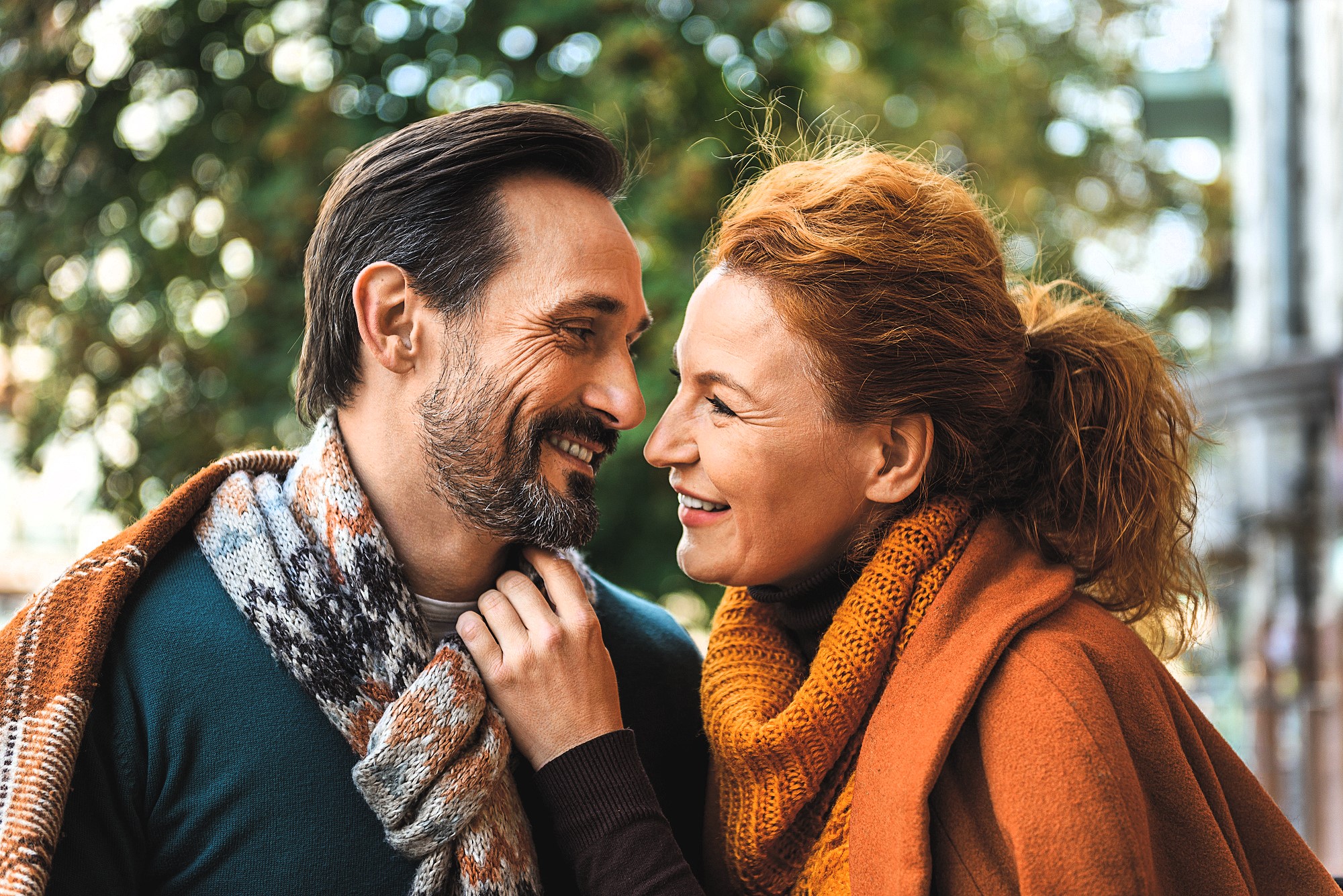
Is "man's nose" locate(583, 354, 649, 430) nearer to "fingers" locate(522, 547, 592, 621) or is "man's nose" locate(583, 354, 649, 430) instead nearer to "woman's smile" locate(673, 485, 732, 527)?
"woman's smile" locate(673, 485, 732, 527)

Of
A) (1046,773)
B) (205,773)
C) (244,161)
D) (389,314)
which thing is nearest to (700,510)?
(389,314)

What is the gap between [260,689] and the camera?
77.2 inches

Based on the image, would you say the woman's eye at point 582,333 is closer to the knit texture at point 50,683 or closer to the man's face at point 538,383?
the man's face at point 538,383

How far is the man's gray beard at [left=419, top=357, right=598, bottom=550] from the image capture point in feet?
7.05

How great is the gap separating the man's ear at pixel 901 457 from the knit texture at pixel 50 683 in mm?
1232

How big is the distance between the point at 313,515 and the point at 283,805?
49cm

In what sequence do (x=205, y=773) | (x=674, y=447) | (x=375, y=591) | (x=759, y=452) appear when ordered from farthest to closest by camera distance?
(x=674, y=447) < (x=759, y=452) < (x=375, y=591) < (x=205, y=773)

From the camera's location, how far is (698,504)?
224 centimetres

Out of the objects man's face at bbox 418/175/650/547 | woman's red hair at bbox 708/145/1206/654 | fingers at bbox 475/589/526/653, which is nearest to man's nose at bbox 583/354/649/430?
man's face at bbox 418/175/650/547

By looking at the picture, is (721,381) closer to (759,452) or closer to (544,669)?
(759,452)

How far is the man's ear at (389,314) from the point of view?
7.22ft

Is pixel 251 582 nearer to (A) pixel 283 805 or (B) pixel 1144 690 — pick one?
(A) pixel 283 805

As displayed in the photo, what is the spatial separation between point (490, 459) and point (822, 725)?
29.3 inches

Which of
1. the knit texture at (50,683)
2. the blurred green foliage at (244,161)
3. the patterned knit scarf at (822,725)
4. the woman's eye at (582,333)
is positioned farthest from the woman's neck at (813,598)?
the blurred green foliage at (244,161)
